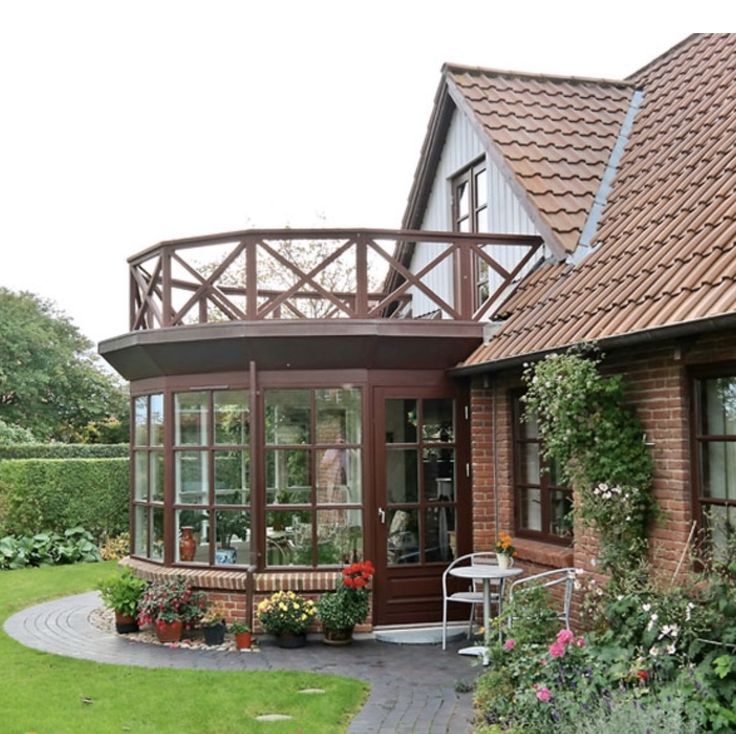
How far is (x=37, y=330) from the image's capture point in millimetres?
39719

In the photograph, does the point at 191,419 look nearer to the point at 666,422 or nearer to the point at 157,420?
the point at 157,420

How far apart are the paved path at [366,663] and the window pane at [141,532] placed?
1026 millimetres

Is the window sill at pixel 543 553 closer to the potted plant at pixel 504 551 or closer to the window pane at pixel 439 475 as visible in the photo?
the potted plant at pixel 504 551

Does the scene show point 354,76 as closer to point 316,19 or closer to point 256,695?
point 316,19

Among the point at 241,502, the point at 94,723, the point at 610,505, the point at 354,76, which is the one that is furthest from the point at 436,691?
the point at 354,76

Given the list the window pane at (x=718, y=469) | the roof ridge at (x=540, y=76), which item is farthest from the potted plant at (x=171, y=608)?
the roof ridge at (x=540, y=76)

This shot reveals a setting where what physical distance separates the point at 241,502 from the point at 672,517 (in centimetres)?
484

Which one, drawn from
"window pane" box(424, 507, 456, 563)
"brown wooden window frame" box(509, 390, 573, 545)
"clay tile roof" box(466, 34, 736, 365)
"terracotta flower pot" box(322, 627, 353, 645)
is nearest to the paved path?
"terracotta flower pot" box(322, 627, 353, 645)

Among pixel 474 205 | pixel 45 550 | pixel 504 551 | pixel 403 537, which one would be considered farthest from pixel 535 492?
pixel 45 550

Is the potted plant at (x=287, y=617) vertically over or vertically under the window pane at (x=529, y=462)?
under

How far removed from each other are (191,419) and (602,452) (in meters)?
4.97

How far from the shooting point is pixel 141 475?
11883 millimetres

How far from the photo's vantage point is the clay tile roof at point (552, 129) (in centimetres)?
1077

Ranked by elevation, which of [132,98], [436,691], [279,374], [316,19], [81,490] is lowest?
[436,691]
